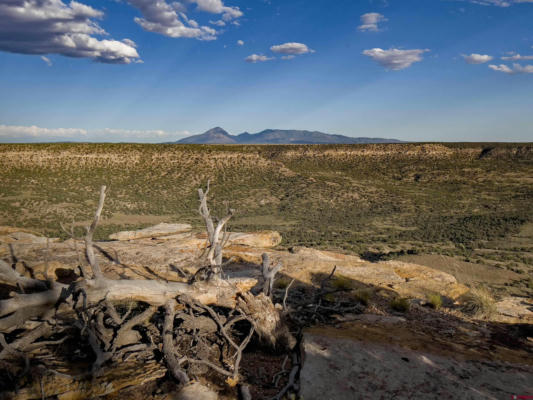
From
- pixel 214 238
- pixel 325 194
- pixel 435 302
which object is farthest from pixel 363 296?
pixel 325 194

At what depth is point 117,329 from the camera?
514 cm

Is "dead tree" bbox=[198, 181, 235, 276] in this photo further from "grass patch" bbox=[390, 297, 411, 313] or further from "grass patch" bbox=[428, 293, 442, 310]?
"grass patch" bbox=[428, 293, 442, 310]

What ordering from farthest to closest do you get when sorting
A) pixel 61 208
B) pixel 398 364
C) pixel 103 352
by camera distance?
pixel 61 208 → pixel 398 364 → pixel 103 352

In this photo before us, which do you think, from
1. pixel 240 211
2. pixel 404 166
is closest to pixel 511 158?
pixel 404 166

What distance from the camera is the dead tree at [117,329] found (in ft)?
13.7

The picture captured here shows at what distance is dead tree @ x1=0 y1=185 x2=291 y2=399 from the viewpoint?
13.7 feet

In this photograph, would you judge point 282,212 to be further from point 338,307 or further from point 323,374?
point 323,374

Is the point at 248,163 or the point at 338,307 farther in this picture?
the point at 248,163

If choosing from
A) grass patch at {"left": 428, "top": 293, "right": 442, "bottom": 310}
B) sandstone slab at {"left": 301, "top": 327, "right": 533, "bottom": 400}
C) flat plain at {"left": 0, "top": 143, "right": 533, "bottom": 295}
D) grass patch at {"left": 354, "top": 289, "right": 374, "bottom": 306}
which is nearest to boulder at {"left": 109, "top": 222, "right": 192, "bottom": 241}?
flat plain at {"left": 0, "top": 143, "right": 533, "bottom": 295}

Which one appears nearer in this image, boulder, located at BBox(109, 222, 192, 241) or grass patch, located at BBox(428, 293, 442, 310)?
grass patch, located at BBox(428, 293, 442, 310)

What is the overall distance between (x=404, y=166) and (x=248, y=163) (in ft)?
84.7

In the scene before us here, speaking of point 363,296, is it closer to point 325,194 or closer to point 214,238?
point 214,238

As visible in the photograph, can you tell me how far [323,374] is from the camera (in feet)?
16.5

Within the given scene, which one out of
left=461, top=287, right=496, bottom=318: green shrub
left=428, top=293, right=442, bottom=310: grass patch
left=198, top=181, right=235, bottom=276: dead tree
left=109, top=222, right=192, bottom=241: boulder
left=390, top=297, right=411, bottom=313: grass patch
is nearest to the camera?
left=198, top=181, right=235, bottom=276: dead tree
